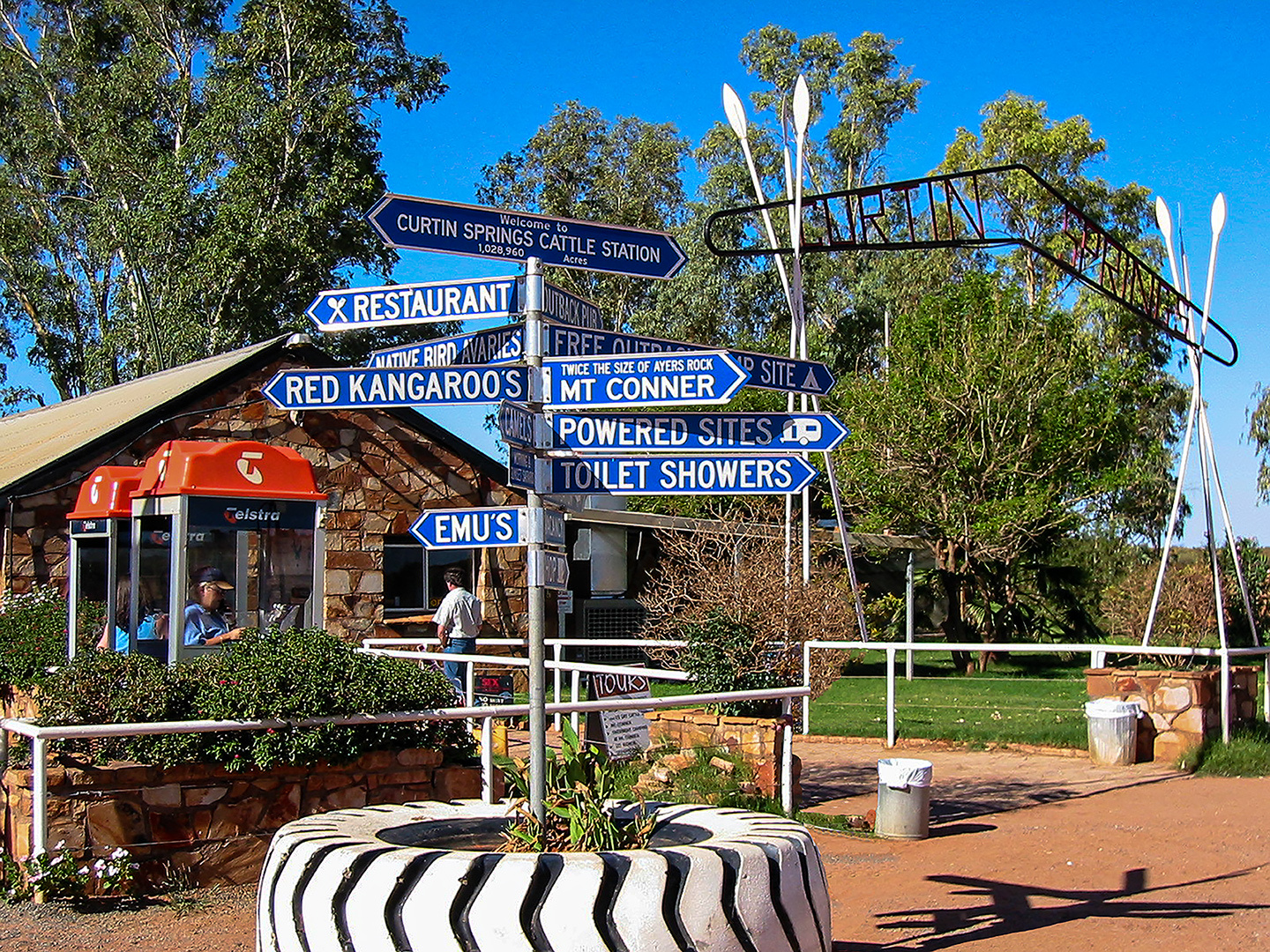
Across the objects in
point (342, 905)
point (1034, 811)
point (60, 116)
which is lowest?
point (1034, 811)

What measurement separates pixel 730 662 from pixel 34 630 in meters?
7.01

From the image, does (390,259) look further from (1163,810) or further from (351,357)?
(1163,810)

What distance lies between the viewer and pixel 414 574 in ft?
56.1

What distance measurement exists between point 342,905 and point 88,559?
377 inches

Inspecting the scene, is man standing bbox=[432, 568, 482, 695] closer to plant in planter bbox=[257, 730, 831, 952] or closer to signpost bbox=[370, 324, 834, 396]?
signpost bbox=[370, 324, 834, 396]

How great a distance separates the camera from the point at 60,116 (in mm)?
36188

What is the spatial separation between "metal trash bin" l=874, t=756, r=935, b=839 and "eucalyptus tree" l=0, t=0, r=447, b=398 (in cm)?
2461

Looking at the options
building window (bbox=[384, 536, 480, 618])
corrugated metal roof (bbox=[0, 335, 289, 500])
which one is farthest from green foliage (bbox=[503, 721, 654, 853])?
building window (bbox=[384, 536, 480, 618])

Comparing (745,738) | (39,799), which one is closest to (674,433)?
(39,799)

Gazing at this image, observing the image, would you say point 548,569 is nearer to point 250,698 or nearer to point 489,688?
point 250,698

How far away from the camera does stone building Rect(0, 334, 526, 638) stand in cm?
1414

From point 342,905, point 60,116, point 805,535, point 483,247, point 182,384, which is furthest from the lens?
point 60,116

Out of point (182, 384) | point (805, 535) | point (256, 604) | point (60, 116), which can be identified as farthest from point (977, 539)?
point (60, 116)

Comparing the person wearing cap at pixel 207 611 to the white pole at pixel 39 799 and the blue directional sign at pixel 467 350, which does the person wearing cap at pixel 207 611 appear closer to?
the white pole at pixel 39 799
